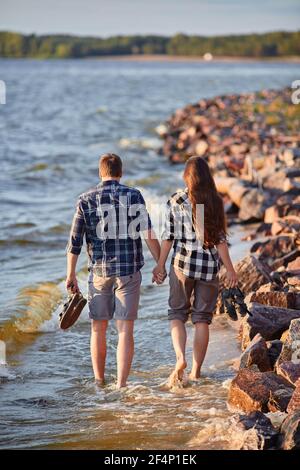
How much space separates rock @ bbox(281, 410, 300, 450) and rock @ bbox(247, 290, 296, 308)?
8.07 ft

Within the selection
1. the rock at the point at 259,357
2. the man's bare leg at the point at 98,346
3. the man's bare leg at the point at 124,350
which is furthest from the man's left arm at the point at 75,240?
the rock at the point at 259,357

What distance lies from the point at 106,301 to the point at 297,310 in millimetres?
1782

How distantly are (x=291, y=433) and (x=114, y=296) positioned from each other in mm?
2196

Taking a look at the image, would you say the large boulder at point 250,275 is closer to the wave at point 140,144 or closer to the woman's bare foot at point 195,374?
the woman's bare foot at point 195,374

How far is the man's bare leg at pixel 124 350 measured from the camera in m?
7.26

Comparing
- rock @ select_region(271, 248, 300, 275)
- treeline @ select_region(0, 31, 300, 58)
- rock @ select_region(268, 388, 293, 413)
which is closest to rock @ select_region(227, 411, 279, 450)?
rock @ select_region(268, 388, 293, 413)

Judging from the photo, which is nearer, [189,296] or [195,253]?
[195,253]

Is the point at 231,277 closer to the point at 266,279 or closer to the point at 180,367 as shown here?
the point at 180,367

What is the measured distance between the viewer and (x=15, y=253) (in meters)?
13.2

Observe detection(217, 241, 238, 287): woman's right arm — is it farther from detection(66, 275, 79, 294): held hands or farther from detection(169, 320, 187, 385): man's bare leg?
detection(66, 275, 79, 294): held hands

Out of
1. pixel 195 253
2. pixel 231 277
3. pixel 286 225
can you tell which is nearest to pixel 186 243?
pixel 195 253

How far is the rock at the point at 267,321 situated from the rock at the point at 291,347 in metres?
0.62

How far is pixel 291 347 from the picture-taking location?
6.94 meters

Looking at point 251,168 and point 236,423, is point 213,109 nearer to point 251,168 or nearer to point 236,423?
point 251,168
